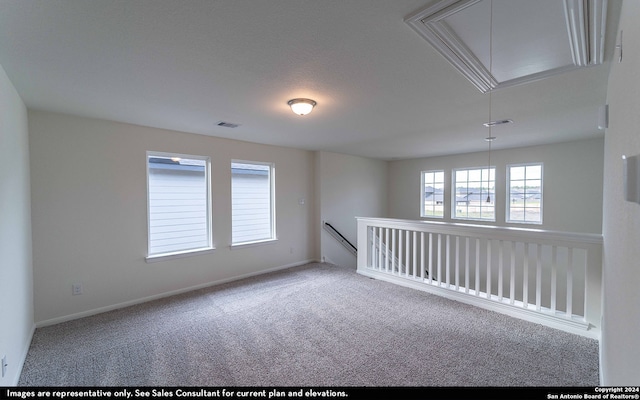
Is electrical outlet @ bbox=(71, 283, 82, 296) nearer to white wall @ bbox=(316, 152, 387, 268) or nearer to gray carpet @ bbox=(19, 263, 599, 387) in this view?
gray carpet @ bbox=(19, 263, 599, 387)

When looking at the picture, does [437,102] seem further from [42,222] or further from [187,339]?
[42,222]

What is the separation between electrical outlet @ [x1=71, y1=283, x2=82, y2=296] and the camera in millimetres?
3158

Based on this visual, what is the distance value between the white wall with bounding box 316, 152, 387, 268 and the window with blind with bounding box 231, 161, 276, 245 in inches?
45.1

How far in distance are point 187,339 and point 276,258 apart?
2.60 m

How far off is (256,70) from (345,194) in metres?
4.53

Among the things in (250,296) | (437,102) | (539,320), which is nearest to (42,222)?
(250,296)

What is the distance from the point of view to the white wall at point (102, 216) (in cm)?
300

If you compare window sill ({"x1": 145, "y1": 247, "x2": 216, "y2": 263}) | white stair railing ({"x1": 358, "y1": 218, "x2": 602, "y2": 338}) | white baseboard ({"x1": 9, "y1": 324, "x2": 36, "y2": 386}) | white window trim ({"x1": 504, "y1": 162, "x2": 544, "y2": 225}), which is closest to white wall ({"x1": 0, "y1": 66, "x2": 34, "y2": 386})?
white baseboard ({"x1": 9, "y1": 324, "x2": 36, "y2": 386})

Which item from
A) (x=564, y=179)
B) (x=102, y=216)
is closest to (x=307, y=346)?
(x=102, y=216)

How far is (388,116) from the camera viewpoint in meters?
3.33

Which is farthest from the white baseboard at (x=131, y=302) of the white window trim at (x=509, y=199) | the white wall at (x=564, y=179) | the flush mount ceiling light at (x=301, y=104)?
the white wall at (x=564, y=179)

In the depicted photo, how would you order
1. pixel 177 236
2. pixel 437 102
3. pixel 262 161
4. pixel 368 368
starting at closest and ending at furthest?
1. pixel 368 368
2. pixel 437 102
3. pixel 177 236
4. pixel 262 161

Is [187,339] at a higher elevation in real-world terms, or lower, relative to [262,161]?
lower

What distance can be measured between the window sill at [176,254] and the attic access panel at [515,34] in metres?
3.98
